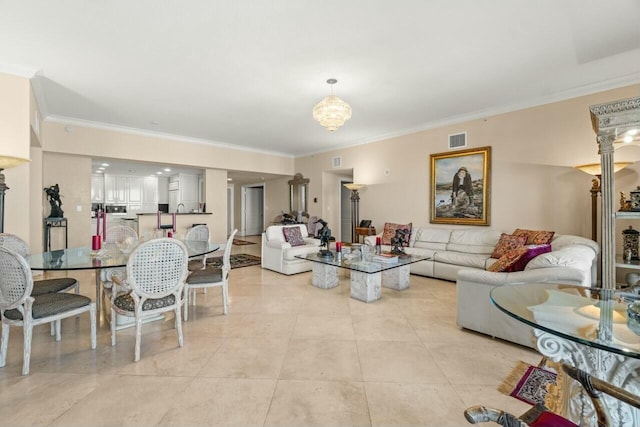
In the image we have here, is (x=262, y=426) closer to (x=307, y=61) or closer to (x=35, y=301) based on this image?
(x=35, y=301)

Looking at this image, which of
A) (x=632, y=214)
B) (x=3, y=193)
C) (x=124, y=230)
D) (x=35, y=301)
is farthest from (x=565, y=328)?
(x=3, y=193)

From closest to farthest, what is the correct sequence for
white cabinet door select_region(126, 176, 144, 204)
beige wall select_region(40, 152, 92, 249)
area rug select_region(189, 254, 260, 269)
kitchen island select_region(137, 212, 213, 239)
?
beige wall select_region(40, 152, 92, 249)
area rug select_region(189, 254, 260, 269)
kitchen island select_region(137, 212, 213, 239)
white cabinet door select_region(126, 176, 144, 204)

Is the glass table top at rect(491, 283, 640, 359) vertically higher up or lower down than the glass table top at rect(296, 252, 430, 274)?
higher up

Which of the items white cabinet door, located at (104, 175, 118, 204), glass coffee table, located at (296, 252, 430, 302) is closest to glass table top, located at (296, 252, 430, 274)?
glass coffee table, located at (296, 252, 430, 302)

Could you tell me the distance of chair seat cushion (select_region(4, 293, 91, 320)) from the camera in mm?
2178

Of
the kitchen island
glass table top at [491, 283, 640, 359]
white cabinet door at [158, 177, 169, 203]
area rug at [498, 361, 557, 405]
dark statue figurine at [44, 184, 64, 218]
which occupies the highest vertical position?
white cabinet door at [158, 177, 169, 203]

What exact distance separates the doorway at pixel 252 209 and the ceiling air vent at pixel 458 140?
7.66 meters

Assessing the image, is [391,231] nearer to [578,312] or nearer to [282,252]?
[282,252]

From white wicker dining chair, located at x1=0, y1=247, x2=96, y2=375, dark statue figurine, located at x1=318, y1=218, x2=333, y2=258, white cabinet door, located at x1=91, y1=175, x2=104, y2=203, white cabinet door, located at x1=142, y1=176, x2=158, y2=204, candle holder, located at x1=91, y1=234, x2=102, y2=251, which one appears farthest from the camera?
white cabinet door, located at x1=142, y1=176, x2=158, y2=204

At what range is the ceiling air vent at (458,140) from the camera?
5.16m

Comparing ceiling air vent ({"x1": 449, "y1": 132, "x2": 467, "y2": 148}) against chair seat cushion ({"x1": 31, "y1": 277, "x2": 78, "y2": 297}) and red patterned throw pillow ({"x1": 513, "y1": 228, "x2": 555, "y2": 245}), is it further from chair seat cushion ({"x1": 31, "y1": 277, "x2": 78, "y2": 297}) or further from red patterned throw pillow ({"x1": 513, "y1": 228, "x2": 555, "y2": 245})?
chair seat cushion ({"x1": 31, "y1": 277, "x2": 78, "y2": 297})

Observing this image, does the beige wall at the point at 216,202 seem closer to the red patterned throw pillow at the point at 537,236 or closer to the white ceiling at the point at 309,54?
the white ceiling at the point at 309,54

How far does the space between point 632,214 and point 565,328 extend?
2.46m

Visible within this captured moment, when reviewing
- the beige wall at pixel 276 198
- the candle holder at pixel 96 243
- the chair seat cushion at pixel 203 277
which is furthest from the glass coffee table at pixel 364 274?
the beige wall at pixel 276 198
